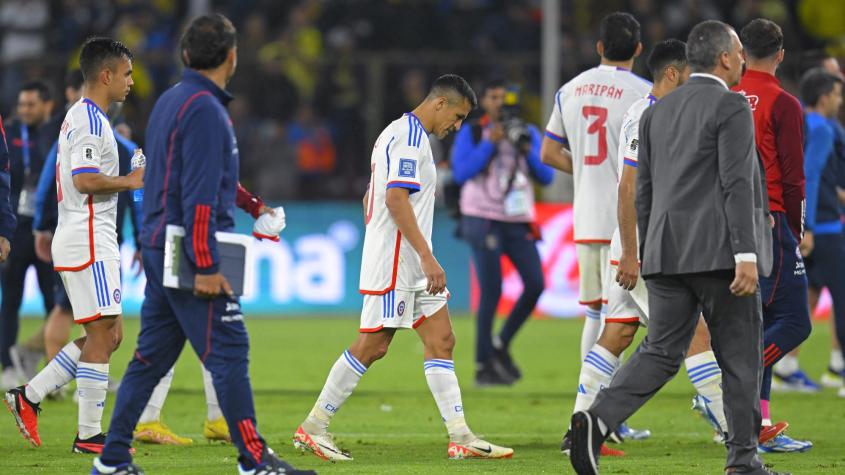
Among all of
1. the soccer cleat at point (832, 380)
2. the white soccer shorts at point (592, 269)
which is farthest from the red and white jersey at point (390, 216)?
the soccer cleat at point (832, 380)

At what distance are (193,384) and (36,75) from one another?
8748mm

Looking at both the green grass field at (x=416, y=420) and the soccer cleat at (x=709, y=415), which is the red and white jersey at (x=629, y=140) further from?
the green grass field at (x=416, y=420)

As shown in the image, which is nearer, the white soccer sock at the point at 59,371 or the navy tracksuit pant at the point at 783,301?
the navy tracksuit pant at the point at 783,301

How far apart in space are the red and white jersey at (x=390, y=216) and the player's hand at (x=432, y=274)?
0.94 feet

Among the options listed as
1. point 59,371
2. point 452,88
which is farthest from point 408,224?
point 59,371

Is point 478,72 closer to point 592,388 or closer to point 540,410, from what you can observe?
point 540,410

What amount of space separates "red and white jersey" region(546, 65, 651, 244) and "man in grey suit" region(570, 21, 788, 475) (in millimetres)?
1997

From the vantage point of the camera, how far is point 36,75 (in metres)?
19.6

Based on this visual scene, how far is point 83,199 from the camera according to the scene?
320 inches

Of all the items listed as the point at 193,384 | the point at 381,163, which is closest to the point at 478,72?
the point at 193,384

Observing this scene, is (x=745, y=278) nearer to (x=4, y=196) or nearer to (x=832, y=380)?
(x=4, y=196)

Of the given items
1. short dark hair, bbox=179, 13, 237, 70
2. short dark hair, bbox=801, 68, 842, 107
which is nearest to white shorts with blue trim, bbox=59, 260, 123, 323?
short dark hair, bbox=179, 13, 237, 70

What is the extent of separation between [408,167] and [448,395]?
4.31 ft

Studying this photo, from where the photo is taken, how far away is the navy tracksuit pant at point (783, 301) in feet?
27.2
